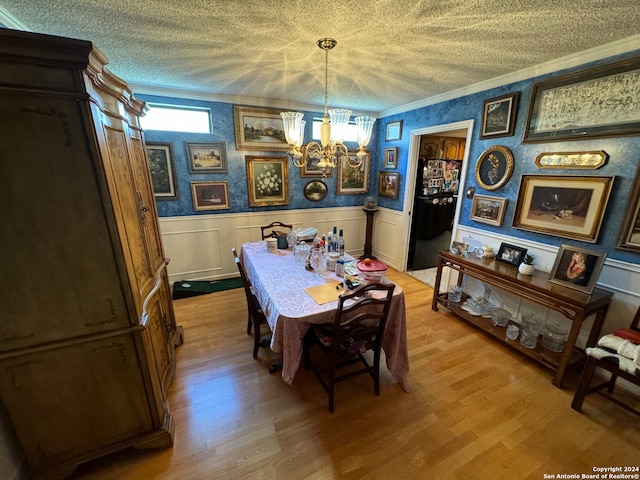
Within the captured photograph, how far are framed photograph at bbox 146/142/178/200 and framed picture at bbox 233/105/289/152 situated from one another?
35.0 inches

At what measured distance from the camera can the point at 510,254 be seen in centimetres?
252

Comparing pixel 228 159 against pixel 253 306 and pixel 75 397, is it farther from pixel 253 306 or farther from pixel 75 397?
pixel 75 397

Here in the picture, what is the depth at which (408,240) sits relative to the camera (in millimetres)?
4086

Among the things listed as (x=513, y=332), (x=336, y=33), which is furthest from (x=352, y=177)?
(x=513, y=332)

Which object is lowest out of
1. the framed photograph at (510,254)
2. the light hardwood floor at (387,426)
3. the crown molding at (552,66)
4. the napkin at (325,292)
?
the light hardwood floor at (387,426)

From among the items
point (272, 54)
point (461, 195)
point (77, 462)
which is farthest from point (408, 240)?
point (77, 462)

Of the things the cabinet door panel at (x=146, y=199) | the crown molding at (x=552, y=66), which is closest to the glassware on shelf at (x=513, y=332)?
the crown molding at (x=552, y=66)

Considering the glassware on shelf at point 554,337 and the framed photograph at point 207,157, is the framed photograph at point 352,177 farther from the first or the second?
the glassware on shelf at point 554,337

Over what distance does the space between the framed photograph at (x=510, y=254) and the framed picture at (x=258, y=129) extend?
3.09 m

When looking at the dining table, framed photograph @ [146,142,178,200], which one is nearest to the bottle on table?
the dining table

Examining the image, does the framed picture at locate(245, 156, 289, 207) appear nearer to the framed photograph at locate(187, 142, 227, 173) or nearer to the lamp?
the framed photograph at locate(187, 142, 227, 173)

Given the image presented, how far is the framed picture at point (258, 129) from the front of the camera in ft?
11.5

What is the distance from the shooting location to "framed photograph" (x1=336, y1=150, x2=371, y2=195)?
430cm

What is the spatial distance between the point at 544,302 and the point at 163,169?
432 centimetres
